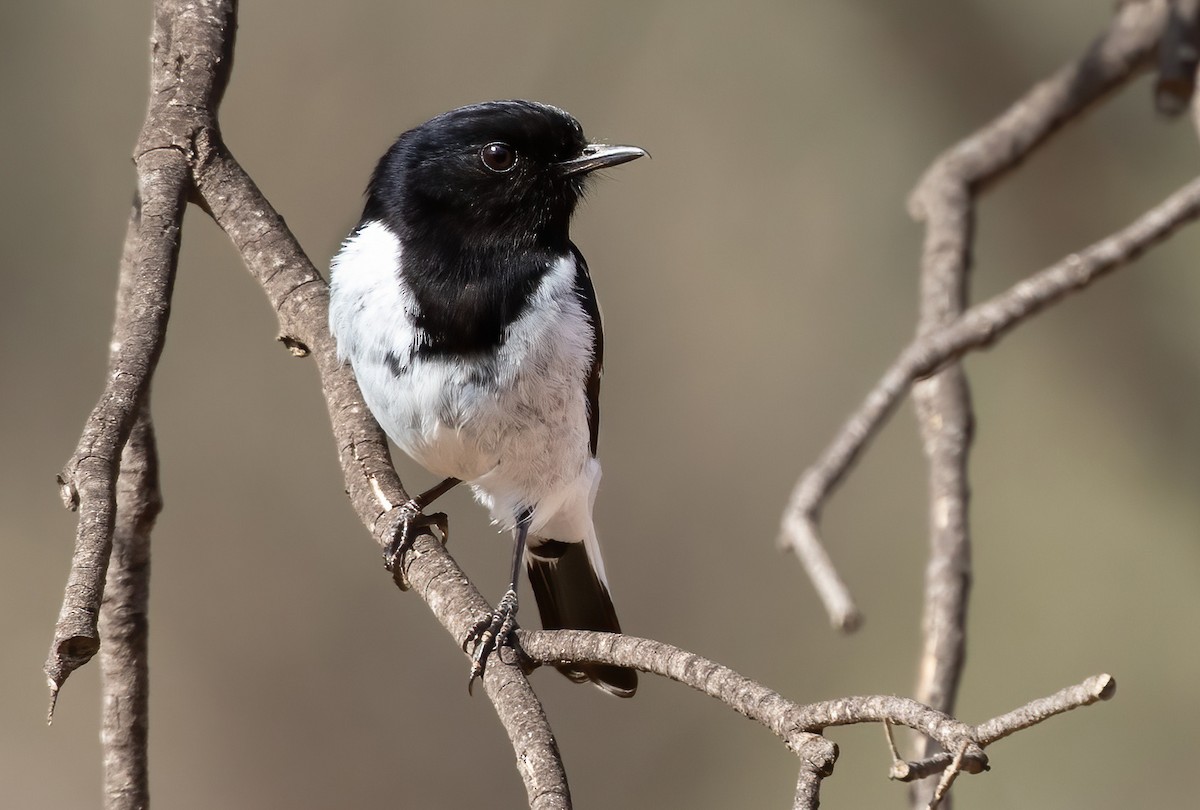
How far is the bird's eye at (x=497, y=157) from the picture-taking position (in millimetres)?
3080

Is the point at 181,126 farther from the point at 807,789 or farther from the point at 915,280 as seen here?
the point at 915,280

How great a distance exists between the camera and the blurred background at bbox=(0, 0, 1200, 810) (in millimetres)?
5254

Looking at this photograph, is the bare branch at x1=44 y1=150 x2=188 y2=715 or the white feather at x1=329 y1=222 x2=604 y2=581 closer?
the bare branch at x1=44 y1=150 x2=188 y2=715

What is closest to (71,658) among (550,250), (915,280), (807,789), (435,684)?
(807,789)

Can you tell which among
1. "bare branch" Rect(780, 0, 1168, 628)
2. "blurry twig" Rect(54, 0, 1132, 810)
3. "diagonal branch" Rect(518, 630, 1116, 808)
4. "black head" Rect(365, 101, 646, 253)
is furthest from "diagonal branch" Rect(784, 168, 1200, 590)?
"black head" Rect(365, 101, 646, 253)

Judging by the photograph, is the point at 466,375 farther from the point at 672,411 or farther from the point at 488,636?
the point at 672,411

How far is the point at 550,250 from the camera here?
3029mm

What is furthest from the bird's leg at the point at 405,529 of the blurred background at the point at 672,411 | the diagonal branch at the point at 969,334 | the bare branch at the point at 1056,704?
the blurred background at the point at 672,411

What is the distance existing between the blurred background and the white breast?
6.29ft

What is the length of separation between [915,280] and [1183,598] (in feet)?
5.91

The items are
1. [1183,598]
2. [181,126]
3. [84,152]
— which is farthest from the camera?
[1183,598]

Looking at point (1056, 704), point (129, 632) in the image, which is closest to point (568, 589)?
point (129, 632)

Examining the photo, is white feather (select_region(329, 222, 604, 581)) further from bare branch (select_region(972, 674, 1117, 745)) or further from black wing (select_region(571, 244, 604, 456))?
bare branch (select_region(972, 674, 1117, 745))

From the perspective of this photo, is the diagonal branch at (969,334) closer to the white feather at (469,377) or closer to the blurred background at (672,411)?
the white feather at (469,377)
